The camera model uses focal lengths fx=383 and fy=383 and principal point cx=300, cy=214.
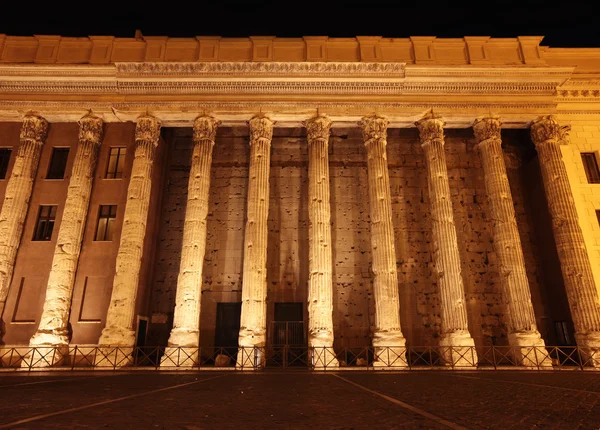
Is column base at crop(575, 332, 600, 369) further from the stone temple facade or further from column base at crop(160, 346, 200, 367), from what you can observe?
column base at crop(160, 346, 200, 367)

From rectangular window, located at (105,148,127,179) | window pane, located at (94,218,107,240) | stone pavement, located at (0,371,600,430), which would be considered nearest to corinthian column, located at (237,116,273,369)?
rectangular window, located at (105,148,127,179)

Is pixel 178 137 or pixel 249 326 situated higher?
pixel 178 137

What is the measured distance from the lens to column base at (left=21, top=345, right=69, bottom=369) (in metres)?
12.3

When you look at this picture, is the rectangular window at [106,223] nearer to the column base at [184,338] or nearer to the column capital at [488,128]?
the column base at [184,338]

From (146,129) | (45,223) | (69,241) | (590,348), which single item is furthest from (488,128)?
(45,223)

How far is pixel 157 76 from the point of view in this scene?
16.1 metres

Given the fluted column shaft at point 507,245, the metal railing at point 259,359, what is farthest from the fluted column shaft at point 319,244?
the fluted column shaft at point 507,245

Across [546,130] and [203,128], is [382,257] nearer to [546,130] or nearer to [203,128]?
[546,130]

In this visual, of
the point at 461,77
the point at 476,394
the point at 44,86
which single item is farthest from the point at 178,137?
the point at 476,394

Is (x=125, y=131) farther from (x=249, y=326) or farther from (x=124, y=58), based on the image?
(x=249, y=326)

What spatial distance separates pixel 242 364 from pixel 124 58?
13.7m

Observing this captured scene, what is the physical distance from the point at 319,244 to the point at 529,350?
306 inches

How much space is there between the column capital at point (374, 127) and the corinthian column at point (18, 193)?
541 inches

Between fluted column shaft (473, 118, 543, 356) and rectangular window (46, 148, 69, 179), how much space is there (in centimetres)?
1784
